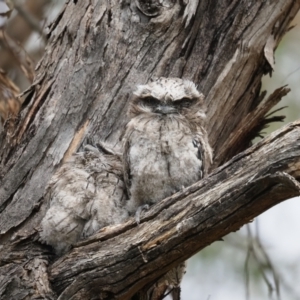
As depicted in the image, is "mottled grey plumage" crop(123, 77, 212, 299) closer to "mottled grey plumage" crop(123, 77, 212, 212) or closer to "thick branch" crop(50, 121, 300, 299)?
"mottled grey plumage" crop(123, 77, 212, 212)

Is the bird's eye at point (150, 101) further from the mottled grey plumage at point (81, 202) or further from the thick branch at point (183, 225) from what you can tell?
the thick branch at point (183, 225)

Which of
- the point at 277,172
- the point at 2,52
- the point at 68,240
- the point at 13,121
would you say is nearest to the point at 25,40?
the point at 2,52

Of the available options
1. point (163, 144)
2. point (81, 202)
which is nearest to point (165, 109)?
point (163, 144)

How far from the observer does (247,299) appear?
455 centimetres

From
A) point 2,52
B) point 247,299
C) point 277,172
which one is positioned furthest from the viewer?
point 2,52

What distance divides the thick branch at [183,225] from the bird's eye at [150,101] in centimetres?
84

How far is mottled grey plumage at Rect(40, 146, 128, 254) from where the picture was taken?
3.52 metres

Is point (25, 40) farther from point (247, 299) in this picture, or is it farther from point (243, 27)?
point (247, 299)

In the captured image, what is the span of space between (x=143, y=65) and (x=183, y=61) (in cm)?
25

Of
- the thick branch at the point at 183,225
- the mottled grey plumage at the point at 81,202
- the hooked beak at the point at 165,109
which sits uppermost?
the hooked beak at the point at 165,109

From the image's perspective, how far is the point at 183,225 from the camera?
2822 millimetres

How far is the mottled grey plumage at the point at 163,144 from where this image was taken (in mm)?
3441

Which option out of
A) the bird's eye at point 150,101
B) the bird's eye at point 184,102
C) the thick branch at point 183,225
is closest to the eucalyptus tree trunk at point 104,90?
the thick branch at point 183,225

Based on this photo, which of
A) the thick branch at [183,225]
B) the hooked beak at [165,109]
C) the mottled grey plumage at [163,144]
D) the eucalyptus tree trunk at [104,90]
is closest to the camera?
the thick branch at [183,225]
